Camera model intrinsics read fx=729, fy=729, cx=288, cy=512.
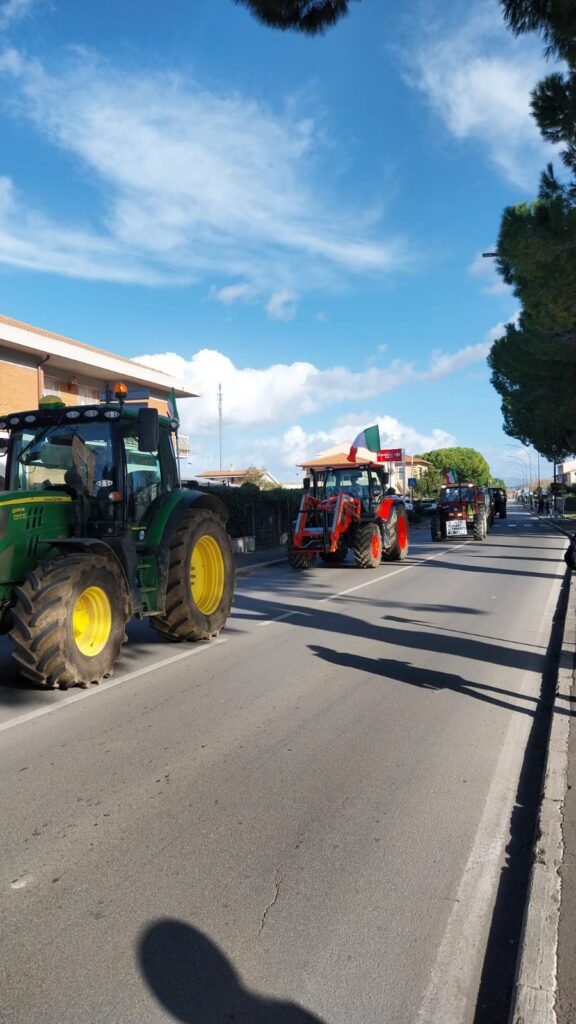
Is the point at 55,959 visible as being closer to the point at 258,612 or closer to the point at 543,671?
the point at 543,671

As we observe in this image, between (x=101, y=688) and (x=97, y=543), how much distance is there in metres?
1.24

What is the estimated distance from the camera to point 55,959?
104 inches

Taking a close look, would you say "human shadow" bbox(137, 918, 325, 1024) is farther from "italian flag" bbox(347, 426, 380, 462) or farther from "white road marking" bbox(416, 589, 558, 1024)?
"italian flag" bbox(347, 426, 380, 462)

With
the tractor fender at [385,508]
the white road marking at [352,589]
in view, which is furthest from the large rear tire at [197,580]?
the tractor fender at [385,508]

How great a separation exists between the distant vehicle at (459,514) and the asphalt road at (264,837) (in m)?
19.7

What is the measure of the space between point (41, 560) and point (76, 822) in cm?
289

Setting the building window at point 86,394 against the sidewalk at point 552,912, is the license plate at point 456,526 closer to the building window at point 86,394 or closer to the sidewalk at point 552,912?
the building window at point 86,394

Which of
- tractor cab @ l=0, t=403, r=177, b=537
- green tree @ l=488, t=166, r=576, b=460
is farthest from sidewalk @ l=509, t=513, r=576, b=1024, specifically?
green tree @ l=488, t=166, r=576, b=460

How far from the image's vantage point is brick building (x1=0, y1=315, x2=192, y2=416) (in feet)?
71.3

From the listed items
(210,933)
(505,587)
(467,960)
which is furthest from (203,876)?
(505,587)

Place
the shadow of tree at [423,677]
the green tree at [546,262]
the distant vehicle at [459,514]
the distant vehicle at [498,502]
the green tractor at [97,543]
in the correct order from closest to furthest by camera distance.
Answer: the green tractor at [97,543] < the shadow of tree at [423,677] < the green tree at [546,262] < the distant vehicle at [459,514] < the distant vehicle at [498,502]

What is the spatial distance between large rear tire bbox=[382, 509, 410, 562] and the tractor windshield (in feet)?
36.7

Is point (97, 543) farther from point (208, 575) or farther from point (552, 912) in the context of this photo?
point (552, 912)

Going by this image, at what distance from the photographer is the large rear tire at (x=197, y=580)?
7.48 metres
